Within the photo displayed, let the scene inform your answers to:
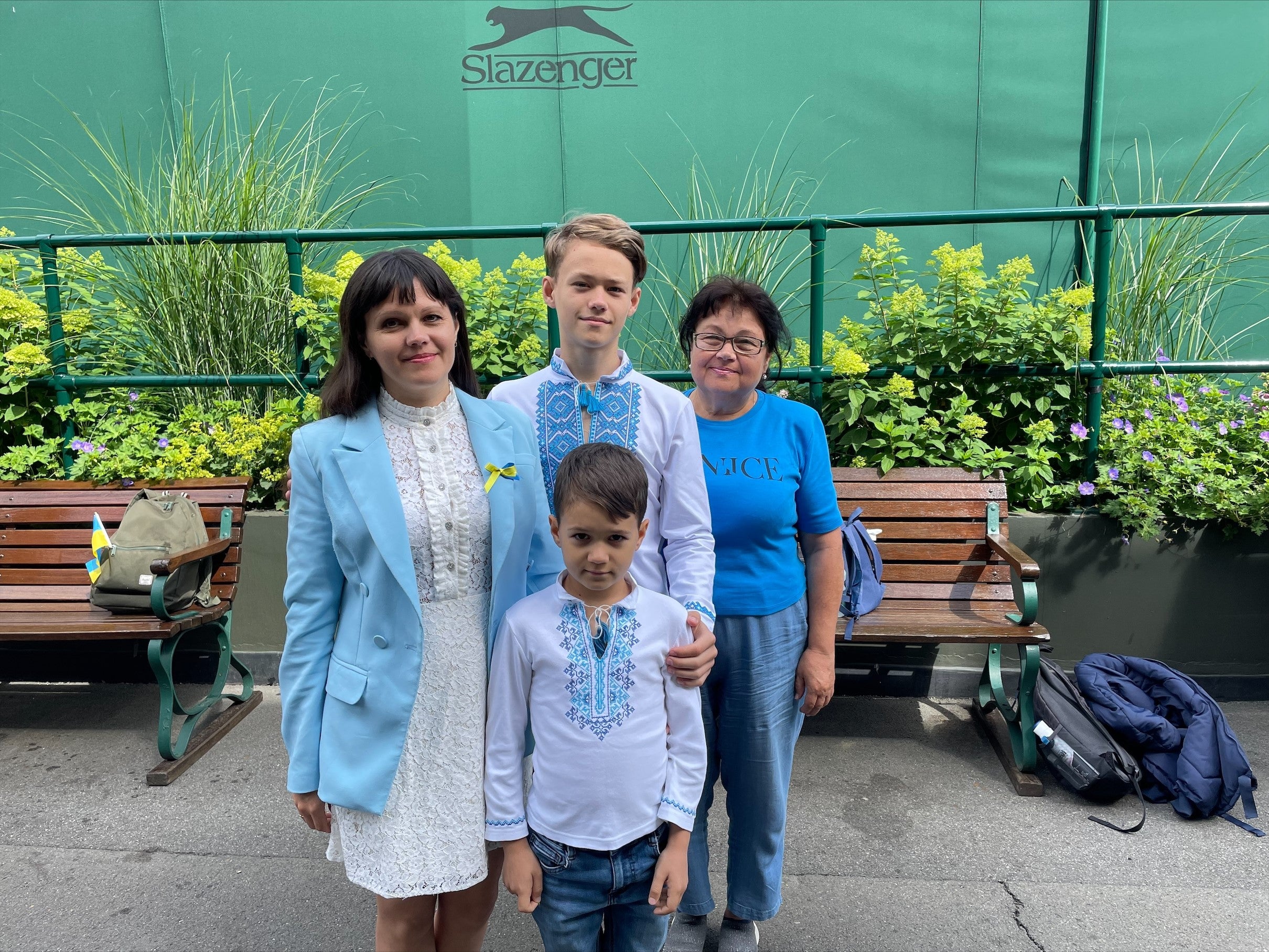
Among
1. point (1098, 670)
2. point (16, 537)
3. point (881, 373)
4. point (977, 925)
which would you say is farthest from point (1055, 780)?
point (16, 537)

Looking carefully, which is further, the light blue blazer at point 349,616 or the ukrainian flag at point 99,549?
the ukrainian flag at point 99,549

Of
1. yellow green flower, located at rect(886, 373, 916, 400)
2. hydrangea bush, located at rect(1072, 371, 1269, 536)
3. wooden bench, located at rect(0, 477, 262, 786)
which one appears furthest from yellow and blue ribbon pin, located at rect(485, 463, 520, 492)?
hydrangea bush, located at rect(1072, 371, 1269, 536)

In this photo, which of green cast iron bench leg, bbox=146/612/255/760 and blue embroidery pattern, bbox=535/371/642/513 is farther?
green cast iron bench leg, bbox=146/612/255/760

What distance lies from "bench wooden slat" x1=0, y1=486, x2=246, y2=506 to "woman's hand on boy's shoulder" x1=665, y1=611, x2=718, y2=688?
2999mm

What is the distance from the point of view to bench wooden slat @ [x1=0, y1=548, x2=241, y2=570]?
4199 millimetres

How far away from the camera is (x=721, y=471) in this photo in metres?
2.28

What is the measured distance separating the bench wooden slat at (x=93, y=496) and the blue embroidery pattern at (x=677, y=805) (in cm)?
307

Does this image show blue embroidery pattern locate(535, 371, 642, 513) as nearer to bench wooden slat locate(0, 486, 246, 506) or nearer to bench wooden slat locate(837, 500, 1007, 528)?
bench wooden slat locate(837, 500, 1007, 528)

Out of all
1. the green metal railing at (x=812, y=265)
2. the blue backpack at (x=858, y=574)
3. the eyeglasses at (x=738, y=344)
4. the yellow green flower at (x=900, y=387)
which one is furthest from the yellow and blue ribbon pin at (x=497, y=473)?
the yellow green flower at (x=900, y=387)

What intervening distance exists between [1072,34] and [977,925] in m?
5.58

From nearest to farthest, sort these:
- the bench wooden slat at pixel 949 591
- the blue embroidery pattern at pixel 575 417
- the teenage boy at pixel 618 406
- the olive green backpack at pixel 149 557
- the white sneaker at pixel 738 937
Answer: the teenage boy at pixel 618 406 < the blue embroidery pattern at pixel 575 417 < the white sneaker at pixel 738 937 < the olive green backpack at pixel 149 557 < the bench wooden slat at pixel 949 591

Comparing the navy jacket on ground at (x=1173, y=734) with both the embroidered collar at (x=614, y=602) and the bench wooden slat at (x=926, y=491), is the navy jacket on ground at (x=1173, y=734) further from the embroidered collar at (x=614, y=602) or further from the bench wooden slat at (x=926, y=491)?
the embroidered collar at (x=614, y=602)

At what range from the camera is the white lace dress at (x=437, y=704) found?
179 cm

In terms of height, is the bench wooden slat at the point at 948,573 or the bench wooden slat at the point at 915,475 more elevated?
the bench wooden slat at the point at 915,475
